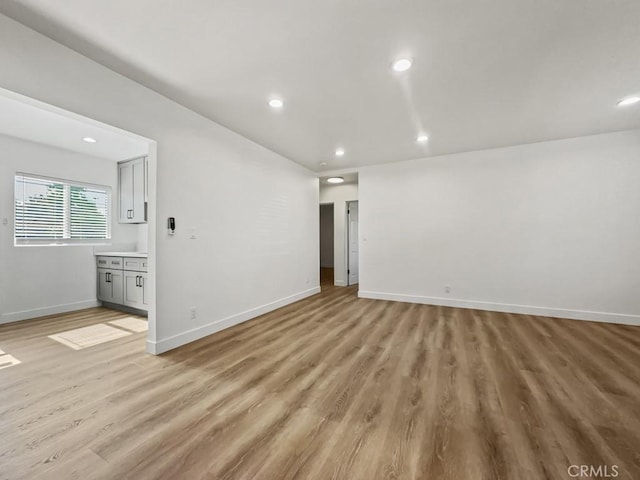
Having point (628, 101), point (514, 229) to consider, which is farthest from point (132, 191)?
point (628, 101)

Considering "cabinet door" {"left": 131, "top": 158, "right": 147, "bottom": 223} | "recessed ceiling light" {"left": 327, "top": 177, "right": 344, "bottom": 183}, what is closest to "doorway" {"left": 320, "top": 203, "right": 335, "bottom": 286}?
"recessed ceiling light" {"left": 327, "top": 177, "right": 344, "bottom": 183}

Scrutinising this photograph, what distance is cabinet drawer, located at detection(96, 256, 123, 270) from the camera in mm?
4387

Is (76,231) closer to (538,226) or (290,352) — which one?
(290,352)

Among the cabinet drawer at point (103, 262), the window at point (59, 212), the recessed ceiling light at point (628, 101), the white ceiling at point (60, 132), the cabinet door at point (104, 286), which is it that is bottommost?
the cabinet door at point (104, 286)

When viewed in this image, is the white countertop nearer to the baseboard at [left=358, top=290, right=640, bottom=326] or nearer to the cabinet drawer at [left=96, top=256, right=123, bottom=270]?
the cabinet drawer at [left=96, top=256, right=123, bottom=270]

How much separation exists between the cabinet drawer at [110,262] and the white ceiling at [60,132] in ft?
6.01

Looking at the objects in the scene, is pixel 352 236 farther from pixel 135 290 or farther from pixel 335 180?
pixel 135 290

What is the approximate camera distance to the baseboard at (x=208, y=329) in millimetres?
2758

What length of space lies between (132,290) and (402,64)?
15.9 ft

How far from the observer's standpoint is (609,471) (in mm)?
1347

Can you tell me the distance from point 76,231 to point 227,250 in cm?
321

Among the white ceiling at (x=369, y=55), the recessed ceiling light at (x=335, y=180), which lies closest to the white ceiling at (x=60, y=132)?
the white ceiling at (x=369, y=55)

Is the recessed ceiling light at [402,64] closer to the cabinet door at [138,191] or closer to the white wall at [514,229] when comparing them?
the white wall at [514,229]

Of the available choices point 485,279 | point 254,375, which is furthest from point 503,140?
point 254,375
